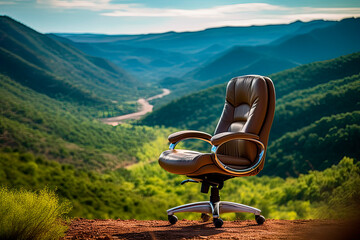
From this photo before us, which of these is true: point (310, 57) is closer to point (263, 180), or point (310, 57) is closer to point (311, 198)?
point (263, 180)

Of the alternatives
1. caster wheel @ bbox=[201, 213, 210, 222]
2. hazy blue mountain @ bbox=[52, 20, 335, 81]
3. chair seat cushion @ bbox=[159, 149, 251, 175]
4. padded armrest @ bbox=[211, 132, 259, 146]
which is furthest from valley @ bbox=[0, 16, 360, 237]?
hazy blue mountain @ bbox=[52, 20, 335, 81]

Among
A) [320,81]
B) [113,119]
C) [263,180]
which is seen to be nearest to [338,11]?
[263,180]

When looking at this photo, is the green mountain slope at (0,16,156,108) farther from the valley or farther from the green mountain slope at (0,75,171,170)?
the green mountain slope at (0,75,171,170)

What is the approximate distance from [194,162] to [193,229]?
583mm

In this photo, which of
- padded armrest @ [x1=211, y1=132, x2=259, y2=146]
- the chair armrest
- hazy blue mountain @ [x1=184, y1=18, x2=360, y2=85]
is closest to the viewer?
padded armrest @ [x1=211, y1=132, x2=259, y2=146]

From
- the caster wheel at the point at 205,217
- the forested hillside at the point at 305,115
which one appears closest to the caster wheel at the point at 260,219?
the caster wheel at the point at 205,217

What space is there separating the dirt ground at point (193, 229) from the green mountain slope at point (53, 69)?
36993 mm

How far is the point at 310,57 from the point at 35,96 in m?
53.9

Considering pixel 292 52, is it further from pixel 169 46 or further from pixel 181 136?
pixel 169 46

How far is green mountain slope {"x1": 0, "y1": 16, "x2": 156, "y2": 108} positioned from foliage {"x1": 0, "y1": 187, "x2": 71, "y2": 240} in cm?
3768

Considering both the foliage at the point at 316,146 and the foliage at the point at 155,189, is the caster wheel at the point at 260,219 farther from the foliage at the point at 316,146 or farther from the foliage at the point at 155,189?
the foliage at the point at 316,146

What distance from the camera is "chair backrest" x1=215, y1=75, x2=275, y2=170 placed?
3.81 meters

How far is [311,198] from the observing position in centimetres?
2064

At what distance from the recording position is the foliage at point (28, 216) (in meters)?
2.67
